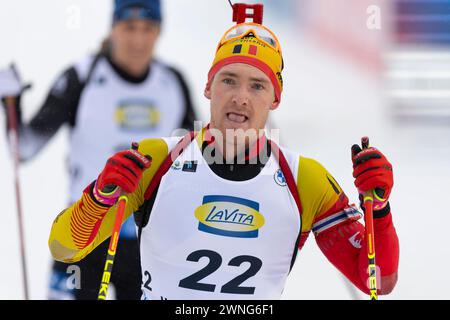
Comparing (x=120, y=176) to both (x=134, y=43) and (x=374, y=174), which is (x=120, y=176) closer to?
(x=374, y=174)

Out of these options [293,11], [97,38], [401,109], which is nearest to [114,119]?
[97,38]

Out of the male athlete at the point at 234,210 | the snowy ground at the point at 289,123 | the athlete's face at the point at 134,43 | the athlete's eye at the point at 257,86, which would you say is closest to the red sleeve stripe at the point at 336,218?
the male athlete at the point at 234,210

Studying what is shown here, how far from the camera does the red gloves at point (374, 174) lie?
3326 mm

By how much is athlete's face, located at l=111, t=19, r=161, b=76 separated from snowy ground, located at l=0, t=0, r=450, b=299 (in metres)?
0.19

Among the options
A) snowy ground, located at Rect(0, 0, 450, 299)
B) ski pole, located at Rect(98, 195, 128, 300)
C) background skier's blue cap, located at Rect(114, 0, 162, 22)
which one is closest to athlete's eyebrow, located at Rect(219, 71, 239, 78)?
ski pole, located at Rect(98, 195, 128, 300)

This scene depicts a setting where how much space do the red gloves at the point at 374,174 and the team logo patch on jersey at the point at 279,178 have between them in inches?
11.8

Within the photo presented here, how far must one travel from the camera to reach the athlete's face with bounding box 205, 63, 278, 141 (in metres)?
3.40

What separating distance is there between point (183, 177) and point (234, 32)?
26.0 inches

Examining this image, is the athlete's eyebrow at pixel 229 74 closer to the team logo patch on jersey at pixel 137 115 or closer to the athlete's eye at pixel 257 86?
the athlete's eye at pixel 257 86

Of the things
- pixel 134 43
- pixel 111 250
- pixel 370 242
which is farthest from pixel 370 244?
pixel 134 43
